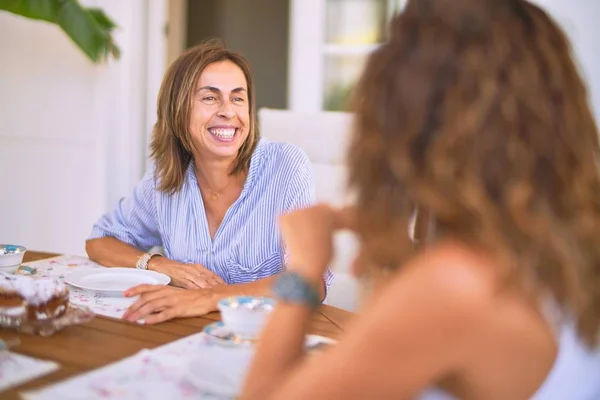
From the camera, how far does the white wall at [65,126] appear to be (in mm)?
3350

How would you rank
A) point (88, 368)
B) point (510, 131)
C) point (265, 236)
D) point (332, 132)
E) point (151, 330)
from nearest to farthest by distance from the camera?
1. point (510, 131)
2. point (88, 368)
3. point (151, 330)
4. point (265, 236)
5. point (332, 132)

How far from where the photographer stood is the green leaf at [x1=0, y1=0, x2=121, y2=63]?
280 cm

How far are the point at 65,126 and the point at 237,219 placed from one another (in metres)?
1.97

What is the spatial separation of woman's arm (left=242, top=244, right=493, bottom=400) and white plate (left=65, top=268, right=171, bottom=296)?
90cm

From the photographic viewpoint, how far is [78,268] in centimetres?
171

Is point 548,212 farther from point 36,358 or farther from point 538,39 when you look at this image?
point 36,358

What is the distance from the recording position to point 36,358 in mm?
1027

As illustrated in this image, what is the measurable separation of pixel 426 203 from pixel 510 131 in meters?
0.12

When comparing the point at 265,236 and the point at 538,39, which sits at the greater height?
the point at 538,39

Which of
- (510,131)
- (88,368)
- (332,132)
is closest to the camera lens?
(510,131)

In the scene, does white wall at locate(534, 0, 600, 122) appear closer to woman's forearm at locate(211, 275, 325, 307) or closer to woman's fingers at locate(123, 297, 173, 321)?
woman's forearm at locate(211, 275, 325, 307)

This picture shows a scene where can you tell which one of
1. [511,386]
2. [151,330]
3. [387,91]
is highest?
[387,91]

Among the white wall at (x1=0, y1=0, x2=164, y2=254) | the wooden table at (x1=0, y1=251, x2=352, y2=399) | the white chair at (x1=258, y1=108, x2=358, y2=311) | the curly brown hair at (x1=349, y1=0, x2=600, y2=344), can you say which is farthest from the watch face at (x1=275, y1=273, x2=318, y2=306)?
the white wall at (x1=0, y1=0, x2=164, y2=254)

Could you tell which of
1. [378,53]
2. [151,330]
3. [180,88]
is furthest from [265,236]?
[378,53]
